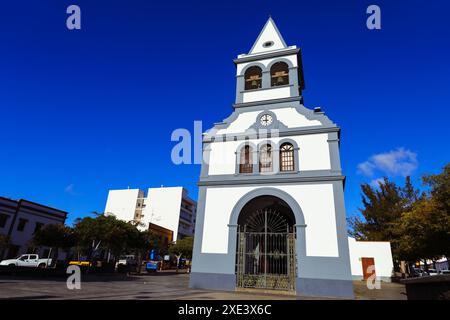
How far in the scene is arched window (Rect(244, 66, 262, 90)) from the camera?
669 inches

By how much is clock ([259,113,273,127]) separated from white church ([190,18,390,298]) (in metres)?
0.05

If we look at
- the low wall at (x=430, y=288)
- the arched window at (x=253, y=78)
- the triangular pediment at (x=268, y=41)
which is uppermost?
the triangular pediment at (x=268, y=41)

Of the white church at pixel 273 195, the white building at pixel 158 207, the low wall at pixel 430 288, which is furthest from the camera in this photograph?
the white building at pixel 158 207

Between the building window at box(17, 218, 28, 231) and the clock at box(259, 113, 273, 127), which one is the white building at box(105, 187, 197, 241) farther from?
the clock at box(259, 113, 273, 127)

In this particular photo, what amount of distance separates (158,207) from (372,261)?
152 feet

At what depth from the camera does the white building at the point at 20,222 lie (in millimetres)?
28547

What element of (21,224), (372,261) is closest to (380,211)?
(372,261)

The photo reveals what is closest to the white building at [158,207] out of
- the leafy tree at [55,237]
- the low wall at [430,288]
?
the leafy tree at [55,237]

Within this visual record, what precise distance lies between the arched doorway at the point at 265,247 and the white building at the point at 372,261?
1222cm

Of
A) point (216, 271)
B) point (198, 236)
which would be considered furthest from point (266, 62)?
point (216, 271)

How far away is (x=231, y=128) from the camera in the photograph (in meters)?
15.7

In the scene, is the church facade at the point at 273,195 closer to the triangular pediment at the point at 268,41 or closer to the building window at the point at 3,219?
the triangular pediment at the point at 268,41

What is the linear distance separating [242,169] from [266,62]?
22.5 feet
